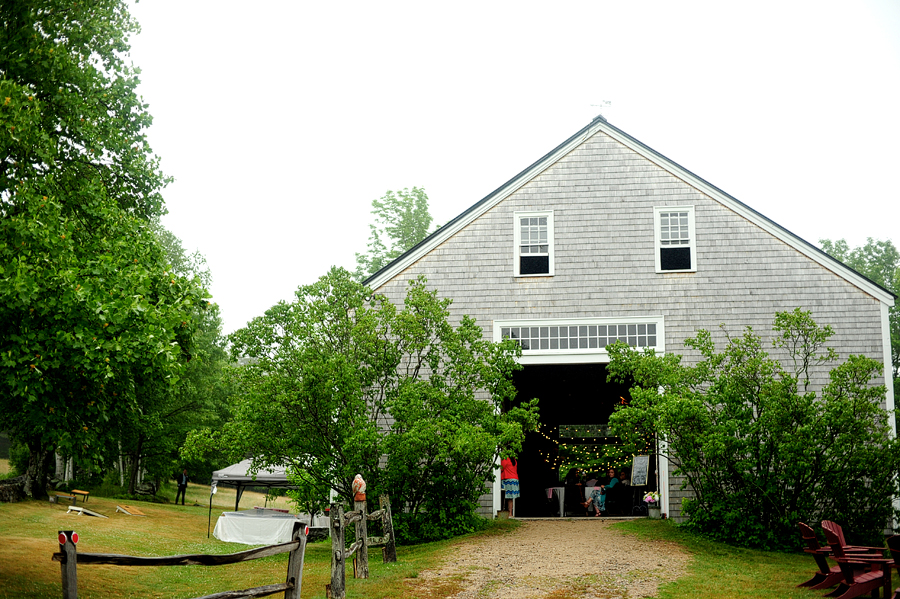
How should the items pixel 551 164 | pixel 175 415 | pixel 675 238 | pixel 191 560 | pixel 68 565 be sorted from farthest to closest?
pixel 175 415 < pixel 551 164 < pixel 675 238 < pixel 191 560 < pixel 68 565

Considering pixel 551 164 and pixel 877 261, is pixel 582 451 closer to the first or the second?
pixel 551 164

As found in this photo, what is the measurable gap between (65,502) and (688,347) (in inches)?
864

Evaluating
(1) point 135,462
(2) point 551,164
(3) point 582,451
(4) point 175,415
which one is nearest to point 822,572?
(2) point 551,164

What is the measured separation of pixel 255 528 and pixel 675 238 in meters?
13.4

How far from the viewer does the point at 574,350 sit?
17.6 meters

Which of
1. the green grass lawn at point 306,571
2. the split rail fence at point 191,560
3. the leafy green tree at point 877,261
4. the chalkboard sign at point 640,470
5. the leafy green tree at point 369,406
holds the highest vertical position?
the leafy green tree at point 877,261

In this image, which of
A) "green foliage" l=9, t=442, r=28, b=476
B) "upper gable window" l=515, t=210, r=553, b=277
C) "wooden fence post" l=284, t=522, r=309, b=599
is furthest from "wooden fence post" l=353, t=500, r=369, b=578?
"green foliage" l=9, t=442, r=28, b=476

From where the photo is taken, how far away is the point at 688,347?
56.5 feet

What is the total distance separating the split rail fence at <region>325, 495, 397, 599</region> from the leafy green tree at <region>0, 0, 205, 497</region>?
9.35 ft

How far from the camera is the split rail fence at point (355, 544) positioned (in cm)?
977

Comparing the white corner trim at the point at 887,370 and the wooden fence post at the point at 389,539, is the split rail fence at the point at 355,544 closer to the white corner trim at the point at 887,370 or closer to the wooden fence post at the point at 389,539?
the wooden fence post at the point at 389,539

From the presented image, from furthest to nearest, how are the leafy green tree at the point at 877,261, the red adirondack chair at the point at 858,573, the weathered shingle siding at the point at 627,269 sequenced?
the leafy green tree at the point at 877,261, the weathered shingle siding at the point at 627,269, the red adirondack chair at the point at 858,573

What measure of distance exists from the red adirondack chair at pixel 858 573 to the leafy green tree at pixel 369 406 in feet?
20.2

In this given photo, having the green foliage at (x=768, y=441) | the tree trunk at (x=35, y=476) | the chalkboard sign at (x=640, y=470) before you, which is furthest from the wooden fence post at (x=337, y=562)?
the tree trunk at (x=35, y=476)
